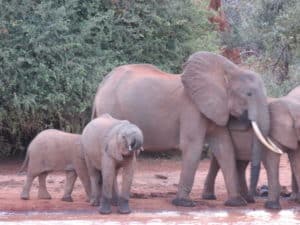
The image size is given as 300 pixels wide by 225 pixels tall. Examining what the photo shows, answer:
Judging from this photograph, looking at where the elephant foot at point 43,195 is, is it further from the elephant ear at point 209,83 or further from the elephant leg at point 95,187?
the elephant ear at point 209,83

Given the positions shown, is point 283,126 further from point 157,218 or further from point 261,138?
point 157,218

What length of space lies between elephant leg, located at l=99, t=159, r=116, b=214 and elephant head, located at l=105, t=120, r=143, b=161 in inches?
5.7

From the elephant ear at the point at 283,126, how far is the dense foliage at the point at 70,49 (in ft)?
16.6

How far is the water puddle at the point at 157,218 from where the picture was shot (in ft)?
35.6

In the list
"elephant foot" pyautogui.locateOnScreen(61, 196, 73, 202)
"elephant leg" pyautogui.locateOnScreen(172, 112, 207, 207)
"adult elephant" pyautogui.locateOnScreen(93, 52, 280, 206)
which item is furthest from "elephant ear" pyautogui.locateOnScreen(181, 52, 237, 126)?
"elephant foot" pyautogui.locateOnScreen(61, 196, 73, 202)

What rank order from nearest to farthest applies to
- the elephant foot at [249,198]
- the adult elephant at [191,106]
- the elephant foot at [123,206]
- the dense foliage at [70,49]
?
the elephant foot at [123,206]
the adult elephant at [191,106]
the elephant foot at [249,198]
the dense foliage at [70,49]

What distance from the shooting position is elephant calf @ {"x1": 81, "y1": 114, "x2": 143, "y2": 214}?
10977mm

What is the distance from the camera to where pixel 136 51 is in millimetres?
17469

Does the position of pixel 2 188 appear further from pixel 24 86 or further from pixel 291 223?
pixel 291 223

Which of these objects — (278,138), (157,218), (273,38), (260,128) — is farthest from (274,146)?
(273,38)

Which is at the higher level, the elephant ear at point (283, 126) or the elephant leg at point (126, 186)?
the elephant ear at point (283, 126)

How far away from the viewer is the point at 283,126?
12.1 metres

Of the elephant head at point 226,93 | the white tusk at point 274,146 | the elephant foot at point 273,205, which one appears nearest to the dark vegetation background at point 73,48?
the elephant head at point 226,93

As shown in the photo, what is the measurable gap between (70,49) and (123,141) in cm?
590
